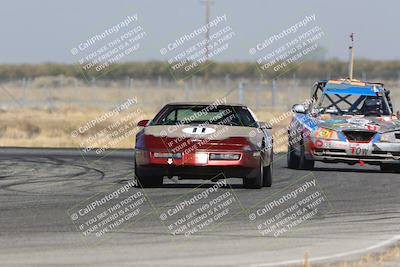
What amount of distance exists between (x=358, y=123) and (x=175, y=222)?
828 cm

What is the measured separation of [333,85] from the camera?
21688 mm

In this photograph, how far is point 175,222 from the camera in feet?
41.6

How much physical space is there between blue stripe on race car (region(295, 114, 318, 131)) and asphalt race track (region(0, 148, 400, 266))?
0.82m

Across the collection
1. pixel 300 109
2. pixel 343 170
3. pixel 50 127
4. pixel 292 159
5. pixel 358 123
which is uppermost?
pixel 300 109

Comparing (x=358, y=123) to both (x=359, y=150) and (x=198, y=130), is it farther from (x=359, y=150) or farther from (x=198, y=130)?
(x=198, y=130)

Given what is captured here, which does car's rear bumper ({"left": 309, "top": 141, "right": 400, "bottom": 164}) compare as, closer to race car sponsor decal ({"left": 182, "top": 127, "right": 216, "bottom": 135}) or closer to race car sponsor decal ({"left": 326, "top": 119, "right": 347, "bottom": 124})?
race car sponsor decal ({"left": 326, "top": 119, "right": 347, "bottom": 124})

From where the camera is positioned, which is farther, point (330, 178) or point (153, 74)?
point (153, 74)

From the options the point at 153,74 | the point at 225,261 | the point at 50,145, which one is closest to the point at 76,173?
the point at 225,261

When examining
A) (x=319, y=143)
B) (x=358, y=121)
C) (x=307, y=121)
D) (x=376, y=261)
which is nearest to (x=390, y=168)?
(x=358, y=121)

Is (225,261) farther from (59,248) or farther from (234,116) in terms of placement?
(234,116)

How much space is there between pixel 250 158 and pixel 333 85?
224 inches

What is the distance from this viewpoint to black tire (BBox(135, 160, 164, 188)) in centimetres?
1664

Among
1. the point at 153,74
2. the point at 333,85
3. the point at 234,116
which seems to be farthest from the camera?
the point at 153,74

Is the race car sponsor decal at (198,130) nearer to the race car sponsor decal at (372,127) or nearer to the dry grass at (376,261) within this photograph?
the race car sponsor decal at (372,127)
